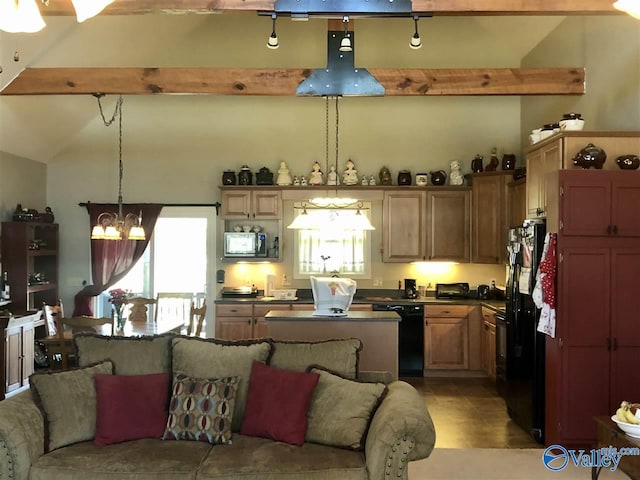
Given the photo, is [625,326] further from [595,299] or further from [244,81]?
[244,81]

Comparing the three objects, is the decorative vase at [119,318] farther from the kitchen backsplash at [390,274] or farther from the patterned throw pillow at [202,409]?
the kitchen backsplash at [390,274]

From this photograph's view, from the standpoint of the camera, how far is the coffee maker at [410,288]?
291 inches

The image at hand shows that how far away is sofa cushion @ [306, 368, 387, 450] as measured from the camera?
3.13m

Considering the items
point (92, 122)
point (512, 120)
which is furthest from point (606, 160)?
point (92, 122)

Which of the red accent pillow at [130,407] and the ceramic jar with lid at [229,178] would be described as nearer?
the red accent pillow at [130,407]

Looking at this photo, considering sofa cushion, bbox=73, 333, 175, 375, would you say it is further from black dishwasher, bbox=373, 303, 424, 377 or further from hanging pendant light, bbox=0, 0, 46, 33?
black dishwasher, bbox=373, 303, 424, 377

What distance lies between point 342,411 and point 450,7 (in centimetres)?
271

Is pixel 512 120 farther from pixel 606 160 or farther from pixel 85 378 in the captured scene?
pixel 85 378

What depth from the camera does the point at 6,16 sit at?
6.39 ft

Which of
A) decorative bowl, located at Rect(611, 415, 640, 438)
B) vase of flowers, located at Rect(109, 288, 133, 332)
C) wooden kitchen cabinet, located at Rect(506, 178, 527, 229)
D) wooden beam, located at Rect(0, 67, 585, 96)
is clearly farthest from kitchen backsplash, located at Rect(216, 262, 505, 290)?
decorative bowl, located at Rect(611, 415, 640, 438)

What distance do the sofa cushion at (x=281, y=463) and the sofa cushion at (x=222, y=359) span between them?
0.41 meters

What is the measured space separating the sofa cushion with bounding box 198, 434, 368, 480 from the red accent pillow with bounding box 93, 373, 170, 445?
0.46 meters

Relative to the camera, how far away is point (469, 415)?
5406 mm

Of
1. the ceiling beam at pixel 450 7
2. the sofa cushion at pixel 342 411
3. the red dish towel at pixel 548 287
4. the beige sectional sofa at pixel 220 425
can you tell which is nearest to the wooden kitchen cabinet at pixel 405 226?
the red dish towel at pixel 548 287
